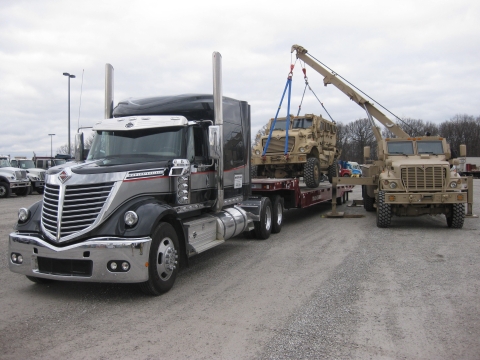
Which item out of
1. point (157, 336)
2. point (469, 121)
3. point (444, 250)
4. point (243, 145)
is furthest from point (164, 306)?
point (469, 121)

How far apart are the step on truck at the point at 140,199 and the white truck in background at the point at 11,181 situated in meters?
17.7

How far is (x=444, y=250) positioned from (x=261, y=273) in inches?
157

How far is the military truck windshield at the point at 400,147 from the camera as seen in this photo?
519 inches

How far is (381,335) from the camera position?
14.7 ft

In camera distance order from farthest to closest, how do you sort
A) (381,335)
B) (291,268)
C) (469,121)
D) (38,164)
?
(469,121) → (38,164) → (291,268) → (381,335)

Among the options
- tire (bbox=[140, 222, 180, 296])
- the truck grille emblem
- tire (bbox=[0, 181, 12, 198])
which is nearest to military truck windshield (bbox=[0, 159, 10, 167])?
tire (bbox=[0, 181, 12, 198])

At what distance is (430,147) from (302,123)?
436 centimetres

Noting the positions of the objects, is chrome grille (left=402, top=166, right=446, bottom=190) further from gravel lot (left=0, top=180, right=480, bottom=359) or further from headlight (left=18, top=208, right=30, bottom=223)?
headlight (left=18, top=208, right=30, bottom=223)

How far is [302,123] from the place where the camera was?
623 inches

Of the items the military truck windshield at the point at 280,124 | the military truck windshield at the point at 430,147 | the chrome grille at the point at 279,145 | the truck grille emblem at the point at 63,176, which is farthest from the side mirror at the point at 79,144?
the military truck windshield at the point at 430,147

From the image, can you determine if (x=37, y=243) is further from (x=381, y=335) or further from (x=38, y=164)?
(x=38, y=164)

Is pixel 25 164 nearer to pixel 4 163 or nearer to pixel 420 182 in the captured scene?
pixel 4 163

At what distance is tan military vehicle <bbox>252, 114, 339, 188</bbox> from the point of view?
1446 centimetres

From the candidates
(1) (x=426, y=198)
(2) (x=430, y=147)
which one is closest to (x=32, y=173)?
(2) (x=430, y=147)
